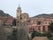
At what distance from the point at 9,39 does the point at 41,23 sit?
77.8ft

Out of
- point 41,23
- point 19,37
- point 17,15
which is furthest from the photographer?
point 41,23

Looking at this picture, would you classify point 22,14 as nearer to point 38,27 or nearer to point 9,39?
point 38,27

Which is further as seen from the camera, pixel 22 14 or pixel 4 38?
pixel 22 14

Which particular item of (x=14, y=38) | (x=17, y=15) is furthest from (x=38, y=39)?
(x=17, y=15)

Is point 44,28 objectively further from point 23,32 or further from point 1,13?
point 23,32

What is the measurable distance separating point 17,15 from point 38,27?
4.19 meters

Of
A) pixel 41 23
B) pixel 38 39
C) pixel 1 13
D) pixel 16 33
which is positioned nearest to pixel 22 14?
pixel 41 23

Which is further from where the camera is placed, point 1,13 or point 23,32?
point 1,13

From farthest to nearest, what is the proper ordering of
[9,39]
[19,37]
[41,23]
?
[41,23] < [19,37] < [9,39]

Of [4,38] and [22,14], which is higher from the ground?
[22,14]

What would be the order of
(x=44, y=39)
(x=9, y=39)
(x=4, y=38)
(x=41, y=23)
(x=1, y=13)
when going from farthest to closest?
1. (x=1, y=13)
2. (x=41, y=23)
3. (x=44, y=39)
4. (x=9, y=39)
5. (x=4, y=38)

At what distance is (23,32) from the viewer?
821 inches

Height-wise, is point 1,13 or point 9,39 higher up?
point 1,13

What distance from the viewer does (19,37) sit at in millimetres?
20203
